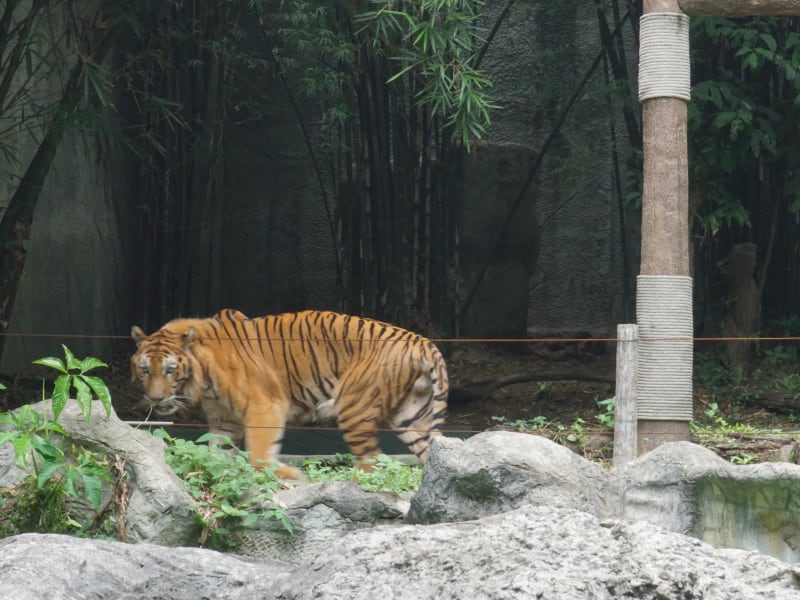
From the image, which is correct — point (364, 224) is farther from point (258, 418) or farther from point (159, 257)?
point (258, 418)

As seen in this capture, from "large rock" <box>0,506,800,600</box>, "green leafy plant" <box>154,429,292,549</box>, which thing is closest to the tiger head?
"green leafy plant" <box>154,429,292,549</box>

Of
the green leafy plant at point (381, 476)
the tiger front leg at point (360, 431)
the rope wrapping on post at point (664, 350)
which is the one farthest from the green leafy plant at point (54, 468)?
the rope wrapping on post at point (664, 350)

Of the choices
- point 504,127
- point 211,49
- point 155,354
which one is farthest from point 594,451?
point 504,127

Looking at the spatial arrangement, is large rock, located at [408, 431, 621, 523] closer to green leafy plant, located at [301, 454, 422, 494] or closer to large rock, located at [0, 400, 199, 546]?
green leafy plant, located at [301, 454, 422, 494]

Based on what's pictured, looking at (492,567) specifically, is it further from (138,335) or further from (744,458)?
(138,335)

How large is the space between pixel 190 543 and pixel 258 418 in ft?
4.71

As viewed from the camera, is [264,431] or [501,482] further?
[264,431]

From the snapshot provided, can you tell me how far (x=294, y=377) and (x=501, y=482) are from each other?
2.14 meters

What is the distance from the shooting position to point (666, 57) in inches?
187

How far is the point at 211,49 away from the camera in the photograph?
27.1 ft

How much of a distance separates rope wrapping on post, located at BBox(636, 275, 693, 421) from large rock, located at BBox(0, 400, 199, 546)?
1884 millimetres

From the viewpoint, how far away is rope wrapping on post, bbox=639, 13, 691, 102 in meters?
4.73

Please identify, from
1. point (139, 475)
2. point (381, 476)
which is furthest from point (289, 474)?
point (139, 475)

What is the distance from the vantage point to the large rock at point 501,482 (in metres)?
3.28
